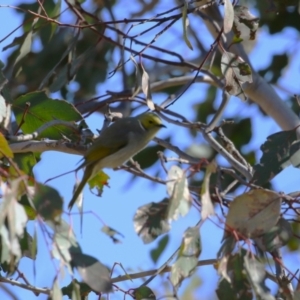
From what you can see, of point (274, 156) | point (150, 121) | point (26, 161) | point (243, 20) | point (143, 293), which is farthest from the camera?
point (150, 121)

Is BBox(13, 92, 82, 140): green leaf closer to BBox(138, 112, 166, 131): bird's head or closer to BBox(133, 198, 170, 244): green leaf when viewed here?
BBox(138, 112, 166, 131): bird's head

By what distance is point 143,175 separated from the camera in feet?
7.38

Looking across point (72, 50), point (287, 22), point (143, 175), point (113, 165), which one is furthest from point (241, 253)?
point (287, 22)

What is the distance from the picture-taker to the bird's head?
2922 mm

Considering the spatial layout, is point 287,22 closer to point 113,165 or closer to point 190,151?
point 190,151

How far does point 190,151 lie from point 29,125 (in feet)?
9.09

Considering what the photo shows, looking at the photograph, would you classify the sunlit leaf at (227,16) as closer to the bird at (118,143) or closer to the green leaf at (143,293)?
the bird at (118,143)

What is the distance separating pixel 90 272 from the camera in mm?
1783

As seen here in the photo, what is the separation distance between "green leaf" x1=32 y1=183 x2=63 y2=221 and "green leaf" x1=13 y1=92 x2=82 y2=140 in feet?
2.57

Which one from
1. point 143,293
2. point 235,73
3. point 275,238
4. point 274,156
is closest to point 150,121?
point 235,73

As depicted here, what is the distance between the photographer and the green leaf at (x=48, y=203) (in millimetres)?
1762

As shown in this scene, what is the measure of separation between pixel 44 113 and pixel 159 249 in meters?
0.73

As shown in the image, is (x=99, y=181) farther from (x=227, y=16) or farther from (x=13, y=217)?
(x=13, y=217)

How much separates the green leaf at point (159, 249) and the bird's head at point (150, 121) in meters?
0.41
